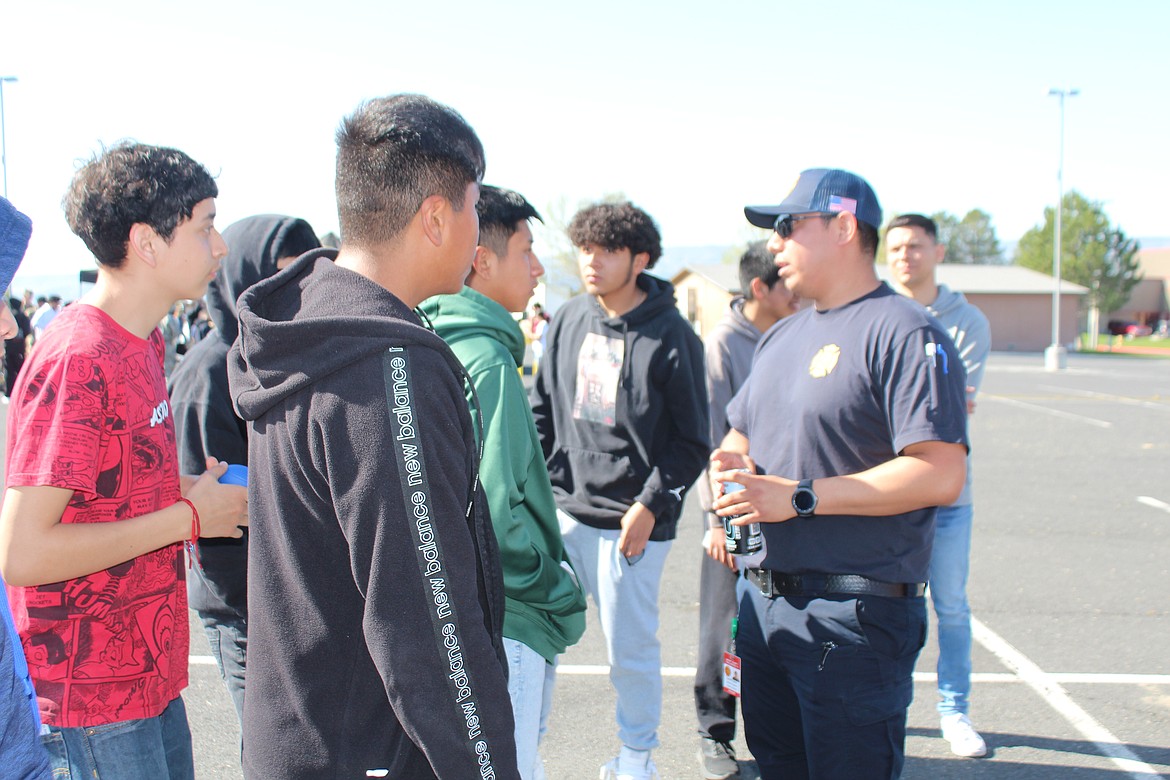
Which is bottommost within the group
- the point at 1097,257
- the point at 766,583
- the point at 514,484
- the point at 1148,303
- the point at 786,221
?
the point at 1148,303

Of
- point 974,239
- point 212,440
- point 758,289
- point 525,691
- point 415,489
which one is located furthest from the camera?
point 974,239

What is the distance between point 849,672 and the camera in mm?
2580

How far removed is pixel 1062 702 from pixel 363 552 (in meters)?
4.29

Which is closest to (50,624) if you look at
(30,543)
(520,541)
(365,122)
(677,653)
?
(30,543)

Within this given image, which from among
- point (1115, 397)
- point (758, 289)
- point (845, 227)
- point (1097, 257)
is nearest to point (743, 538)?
point (845, 227)

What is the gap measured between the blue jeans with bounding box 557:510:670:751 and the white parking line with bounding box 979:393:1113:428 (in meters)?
14.1

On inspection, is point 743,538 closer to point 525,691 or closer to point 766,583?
point 766,583

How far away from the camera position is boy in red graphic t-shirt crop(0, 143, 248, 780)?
191 cm

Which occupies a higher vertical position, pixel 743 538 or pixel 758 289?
pixel 758 289

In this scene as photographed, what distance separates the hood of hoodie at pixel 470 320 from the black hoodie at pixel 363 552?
73 centimetres

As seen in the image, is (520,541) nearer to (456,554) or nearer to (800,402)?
(456,554)

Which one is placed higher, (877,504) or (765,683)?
(877,504)

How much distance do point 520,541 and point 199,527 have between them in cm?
76

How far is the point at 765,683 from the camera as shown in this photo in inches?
114
